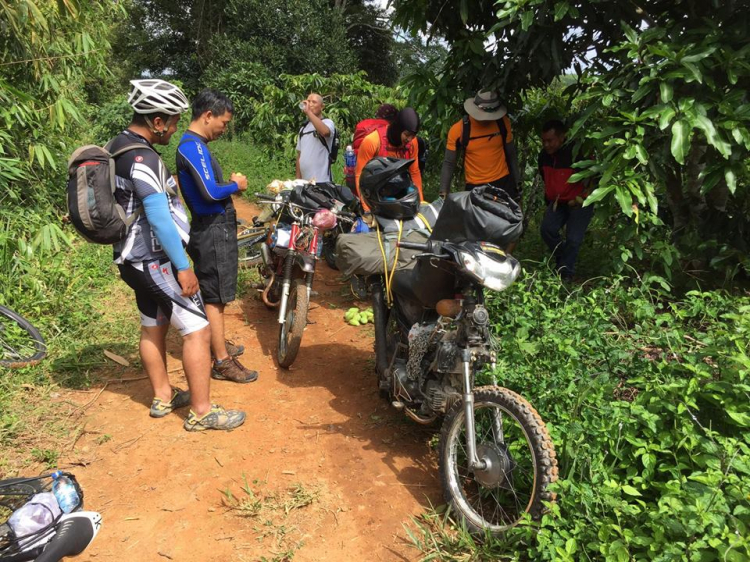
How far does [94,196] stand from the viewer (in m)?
2.78

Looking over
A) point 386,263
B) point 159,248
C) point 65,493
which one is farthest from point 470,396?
point 159,248

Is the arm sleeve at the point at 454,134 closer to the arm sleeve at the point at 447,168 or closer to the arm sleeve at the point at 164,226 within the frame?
the arm sleeve at the point at 447,168

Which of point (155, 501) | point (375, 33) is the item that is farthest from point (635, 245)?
point (375, 33)

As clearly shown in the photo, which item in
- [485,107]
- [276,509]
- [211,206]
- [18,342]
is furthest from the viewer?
[485,107]

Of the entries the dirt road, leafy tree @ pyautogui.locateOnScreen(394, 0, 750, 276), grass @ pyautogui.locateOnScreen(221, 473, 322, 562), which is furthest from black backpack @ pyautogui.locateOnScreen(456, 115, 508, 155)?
grass @ pyautogui.locateOnScreen(221, 473, 322, 562)

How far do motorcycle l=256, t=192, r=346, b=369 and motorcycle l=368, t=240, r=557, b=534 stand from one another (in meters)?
1.15

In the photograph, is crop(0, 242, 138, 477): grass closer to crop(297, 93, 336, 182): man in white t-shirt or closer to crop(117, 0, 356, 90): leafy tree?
crop(297, 93, 336, 182): man in white t-shirt

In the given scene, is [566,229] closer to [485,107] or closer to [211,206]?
[485,107]

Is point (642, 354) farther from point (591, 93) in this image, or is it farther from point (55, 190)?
point (55, 190)

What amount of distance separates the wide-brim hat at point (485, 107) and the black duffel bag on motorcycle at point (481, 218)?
7.81ft

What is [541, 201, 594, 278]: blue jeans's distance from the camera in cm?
454

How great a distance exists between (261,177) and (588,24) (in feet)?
23.8

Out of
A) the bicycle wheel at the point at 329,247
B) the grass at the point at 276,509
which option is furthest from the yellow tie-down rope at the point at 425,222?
the bicycle wheel at the point at 329,247

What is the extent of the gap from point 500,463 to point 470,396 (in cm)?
32
